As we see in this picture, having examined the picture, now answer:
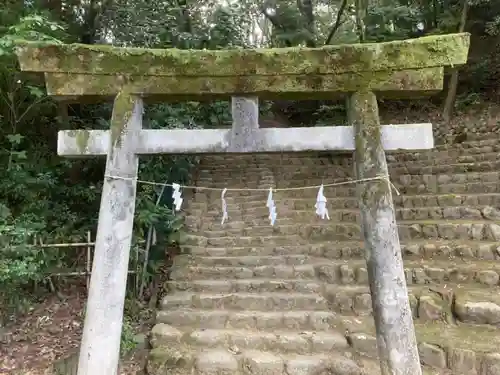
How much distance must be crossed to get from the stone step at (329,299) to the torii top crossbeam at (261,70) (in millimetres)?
2583

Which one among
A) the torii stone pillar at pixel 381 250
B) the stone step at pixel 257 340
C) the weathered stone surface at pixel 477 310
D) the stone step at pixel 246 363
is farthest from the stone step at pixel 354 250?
the torii stone pillar at pixel 381 250

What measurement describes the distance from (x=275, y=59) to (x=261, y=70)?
0.15m

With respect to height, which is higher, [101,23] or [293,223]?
[101,23]

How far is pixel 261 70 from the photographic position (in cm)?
354

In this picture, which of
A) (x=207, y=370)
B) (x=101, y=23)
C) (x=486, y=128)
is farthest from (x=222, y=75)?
(x=486, y=128)

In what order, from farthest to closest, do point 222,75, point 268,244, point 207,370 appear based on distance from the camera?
1. point 268,244
2. point 207,370
3. point 222,75

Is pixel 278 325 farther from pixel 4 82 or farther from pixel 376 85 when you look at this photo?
pixel 4 82

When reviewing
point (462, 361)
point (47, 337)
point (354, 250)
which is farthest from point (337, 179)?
point (47, 337)

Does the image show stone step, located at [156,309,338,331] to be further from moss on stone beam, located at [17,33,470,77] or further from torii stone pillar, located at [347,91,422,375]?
moss on stone beam, located at [17,33,470,77]

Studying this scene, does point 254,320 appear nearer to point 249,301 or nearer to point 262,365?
point 249,301

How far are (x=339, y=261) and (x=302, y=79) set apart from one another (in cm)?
326

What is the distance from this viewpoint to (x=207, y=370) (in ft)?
14.6

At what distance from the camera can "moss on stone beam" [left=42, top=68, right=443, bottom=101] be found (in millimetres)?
3506

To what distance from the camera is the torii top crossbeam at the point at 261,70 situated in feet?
11.3
